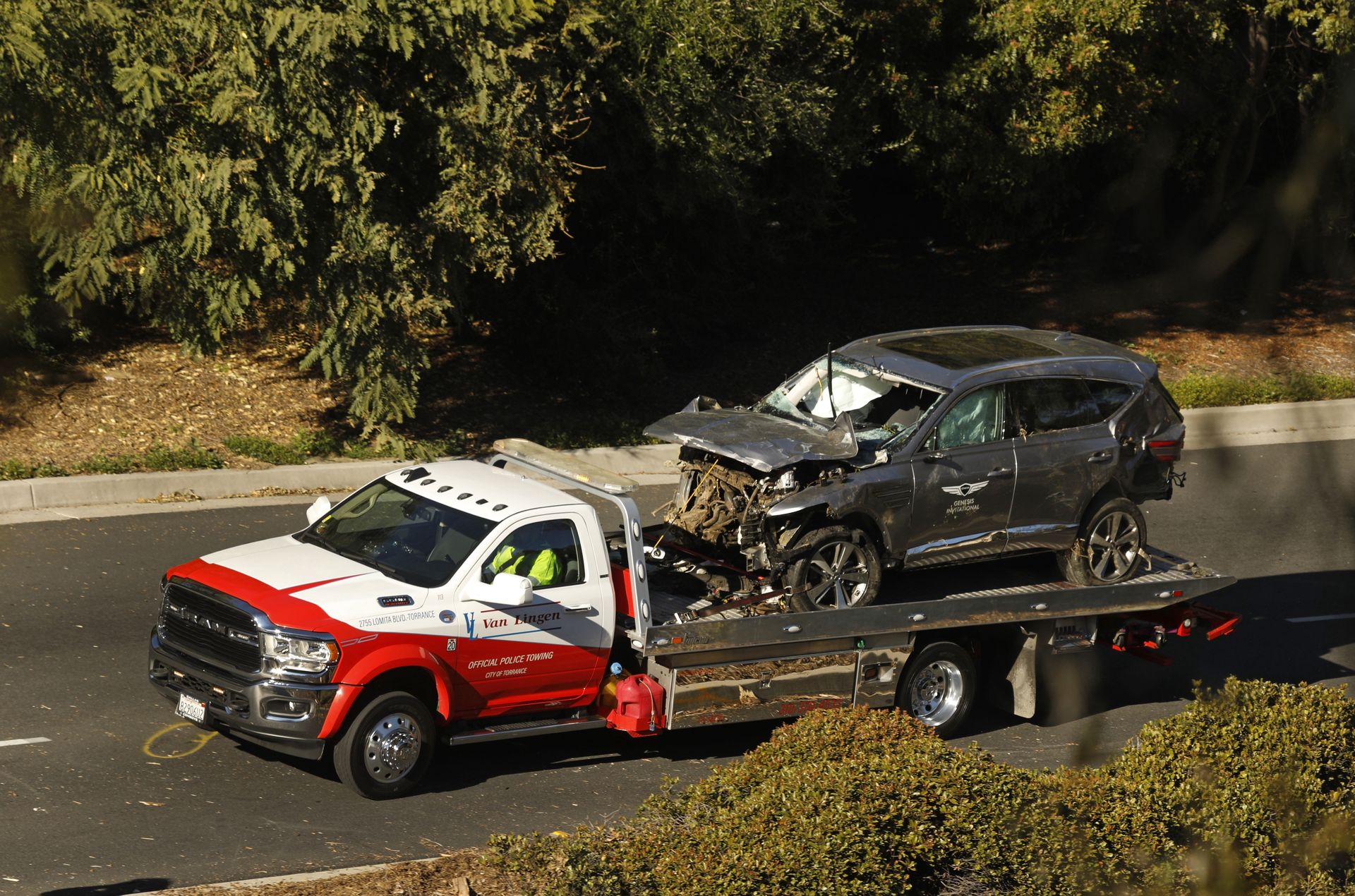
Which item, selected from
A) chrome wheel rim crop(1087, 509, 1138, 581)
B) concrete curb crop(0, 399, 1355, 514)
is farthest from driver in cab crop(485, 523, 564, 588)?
concrete curb crop(0, 399, 1355, 514)

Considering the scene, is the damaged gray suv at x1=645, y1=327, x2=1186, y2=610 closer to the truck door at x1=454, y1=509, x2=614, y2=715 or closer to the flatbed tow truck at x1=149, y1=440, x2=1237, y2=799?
the flatbed tow truck at x1=149, y1=440, x2=1237, y2=799

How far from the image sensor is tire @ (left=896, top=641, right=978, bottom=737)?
10.4m

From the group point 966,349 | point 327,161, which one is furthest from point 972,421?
point 327,161

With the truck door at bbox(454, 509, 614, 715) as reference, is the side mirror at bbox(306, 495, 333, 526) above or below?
above

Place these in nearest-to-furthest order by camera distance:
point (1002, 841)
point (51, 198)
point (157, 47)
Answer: point (51, 198)
point (1002, 841)
point (157, 47)

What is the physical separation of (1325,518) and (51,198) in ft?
11.0

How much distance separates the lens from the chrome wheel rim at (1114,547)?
1120 cm

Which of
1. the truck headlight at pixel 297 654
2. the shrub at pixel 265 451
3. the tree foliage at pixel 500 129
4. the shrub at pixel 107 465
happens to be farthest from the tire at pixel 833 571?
the shrub at pixel 107 465

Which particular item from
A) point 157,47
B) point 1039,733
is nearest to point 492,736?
point 1039,733

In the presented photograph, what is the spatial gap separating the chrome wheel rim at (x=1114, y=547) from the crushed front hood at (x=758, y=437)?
2426mm

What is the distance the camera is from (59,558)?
41.6ft

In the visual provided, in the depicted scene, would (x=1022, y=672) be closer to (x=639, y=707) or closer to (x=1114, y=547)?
(x=1114, y=547)

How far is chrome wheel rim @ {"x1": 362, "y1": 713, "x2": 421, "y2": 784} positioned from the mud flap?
4.64 metres

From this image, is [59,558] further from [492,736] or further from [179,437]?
[492,736]
